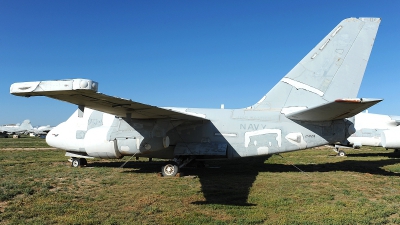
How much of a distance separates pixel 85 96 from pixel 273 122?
7.26 meters

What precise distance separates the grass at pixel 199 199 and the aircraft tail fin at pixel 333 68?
318 cm

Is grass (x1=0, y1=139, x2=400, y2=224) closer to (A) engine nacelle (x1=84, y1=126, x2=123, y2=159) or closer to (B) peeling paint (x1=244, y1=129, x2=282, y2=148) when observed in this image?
(A) engine nacelle (x1=84, y1=126, x2=123, y2=159)

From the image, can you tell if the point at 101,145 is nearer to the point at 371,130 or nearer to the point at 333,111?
the point at 333,111

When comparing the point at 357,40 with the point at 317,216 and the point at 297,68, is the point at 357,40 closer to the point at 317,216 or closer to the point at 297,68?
the point at 297,68

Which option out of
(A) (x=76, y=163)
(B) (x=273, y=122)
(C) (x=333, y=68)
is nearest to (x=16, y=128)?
(A) (x=76, y=163)

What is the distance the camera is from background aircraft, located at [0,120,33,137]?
213 ft

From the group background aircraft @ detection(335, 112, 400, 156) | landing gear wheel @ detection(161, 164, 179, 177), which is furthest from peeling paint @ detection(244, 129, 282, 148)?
background aircraft @ detection(335, 112, 400, 156)

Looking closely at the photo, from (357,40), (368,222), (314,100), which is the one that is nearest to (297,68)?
(314,100)

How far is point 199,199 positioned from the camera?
804 centimetres

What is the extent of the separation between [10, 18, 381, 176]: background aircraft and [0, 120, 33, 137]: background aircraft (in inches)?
2551

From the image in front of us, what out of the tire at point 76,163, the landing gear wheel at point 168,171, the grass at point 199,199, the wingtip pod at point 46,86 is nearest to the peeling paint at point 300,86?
the grass at point 199,199

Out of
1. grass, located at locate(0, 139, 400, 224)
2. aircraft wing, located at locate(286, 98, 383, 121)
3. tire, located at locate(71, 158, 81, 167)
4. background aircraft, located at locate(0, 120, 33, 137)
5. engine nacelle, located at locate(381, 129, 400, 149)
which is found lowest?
grass, located at locate(0, 139, 400, 224)

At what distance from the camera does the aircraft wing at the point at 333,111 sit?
28.1 ft

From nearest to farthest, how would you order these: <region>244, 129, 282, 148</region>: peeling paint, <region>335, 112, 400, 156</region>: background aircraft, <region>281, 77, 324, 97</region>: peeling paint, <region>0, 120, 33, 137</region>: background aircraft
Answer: <region>244, 129, 282, 148</region>: peeling paint → <region>281, 77, 324, 97</region>: peeling paint → <region>335, 112, 400, 156</region>: background aircraft → <region>0, 120, 33, 137</region>: background aircraft
